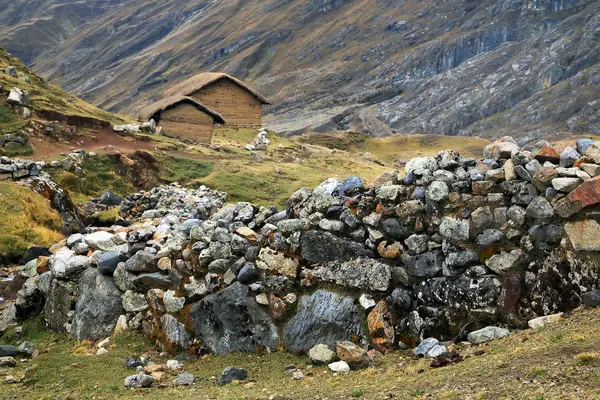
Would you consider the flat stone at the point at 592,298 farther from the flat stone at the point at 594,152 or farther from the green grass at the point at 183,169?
the green grass at the point at 183,169

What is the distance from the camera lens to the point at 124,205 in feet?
89.9

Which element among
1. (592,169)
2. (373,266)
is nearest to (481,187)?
(592,169)

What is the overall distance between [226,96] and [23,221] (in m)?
41.6

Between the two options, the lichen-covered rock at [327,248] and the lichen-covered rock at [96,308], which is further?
the lichen-covered rock at [96,308]

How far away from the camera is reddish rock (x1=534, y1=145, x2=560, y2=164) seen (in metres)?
9.25

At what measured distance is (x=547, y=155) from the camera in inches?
364

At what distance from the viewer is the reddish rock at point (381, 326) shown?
9.17 meters

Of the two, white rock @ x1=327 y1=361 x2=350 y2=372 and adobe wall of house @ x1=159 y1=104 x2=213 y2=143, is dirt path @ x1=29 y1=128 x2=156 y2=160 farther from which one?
white rock @ x1=327 y1=361 x2=350 y2=372

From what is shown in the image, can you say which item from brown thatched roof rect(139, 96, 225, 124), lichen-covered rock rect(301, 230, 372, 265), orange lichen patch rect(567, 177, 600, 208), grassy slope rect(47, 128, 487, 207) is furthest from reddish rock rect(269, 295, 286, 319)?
brown thatched roof rect(139, 96, 225, 124)

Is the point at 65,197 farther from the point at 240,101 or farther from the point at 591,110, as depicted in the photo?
the point at 591,110

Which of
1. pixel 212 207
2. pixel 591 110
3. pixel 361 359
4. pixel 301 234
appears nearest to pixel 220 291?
pixel 301 234

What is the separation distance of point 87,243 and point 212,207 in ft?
43.4

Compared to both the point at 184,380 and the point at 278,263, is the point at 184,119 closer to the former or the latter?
the point at 278,263

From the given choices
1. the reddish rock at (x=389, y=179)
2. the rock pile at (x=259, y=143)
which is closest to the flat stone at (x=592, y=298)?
the reddish rock at (x=389, y=179)
